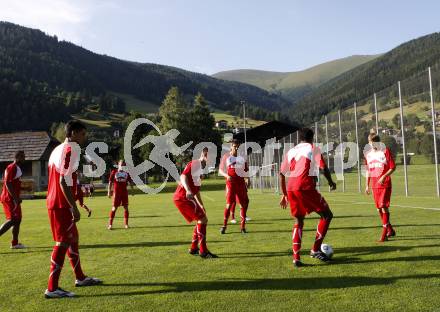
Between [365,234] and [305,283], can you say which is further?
[365,234]

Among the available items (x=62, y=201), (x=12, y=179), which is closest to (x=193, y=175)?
(x=62, y=201)

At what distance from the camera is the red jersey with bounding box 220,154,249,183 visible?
43.2 ft

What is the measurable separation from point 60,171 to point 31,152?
6512cm

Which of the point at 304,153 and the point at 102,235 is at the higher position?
the point at 304,153

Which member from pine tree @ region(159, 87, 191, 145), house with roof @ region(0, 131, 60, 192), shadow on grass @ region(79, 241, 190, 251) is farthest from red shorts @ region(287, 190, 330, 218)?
pine tree @ region(159, 87, 191, 145)

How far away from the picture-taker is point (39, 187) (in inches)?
2584

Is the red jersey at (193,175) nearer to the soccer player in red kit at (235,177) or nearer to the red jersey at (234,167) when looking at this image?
the soccer player in red kit at (235,177)

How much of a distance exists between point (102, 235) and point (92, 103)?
177806 mm

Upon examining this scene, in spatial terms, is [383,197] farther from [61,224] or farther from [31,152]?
[31,152]

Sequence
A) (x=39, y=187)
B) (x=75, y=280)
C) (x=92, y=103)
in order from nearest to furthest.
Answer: (x=75, y=280) < (x=39, y=187) < (x=92, y=103)

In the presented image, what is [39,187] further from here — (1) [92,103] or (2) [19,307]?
(1) [92,103]

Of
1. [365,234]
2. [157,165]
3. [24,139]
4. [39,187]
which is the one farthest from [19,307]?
[157,165]

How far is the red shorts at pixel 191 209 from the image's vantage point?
893cm

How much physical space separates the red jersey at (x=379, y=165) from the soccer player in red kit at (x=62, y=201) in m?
6.55
